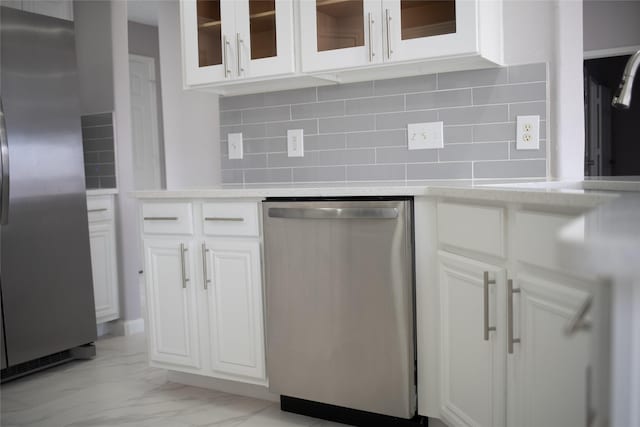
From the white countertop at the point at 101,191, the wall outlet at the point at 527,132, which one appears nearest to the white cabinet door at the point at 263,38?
the wall outlet at the point at 527,132

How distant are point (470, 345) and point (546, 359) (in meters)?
0.47

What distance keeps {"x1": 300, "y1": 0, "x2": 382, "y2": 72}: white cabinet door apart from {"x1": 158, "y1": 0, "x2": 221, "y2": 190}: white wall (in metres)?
0.92

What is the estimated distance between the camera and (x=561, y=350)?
1328 millimetres

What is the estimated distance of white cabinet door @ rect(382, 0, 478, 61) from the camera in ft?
7.30

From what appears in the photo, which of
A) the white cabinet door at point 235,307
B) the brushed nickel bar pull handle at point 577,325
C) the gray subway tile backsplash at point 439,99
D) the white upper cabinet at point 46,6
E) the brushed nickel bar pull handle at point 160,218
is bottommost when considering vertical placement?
the white cabinet door at point 235,307

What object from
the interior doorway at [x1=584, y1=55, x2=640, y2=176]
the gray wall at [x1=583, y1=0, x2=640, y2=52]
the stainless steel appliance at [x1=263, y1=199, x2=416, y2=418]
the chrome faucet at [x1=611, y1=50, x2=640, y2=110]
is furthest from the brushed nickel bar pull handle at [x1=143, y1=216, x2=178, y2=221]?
the interior doorway at [x1=584, y1=55, x2=640, y2=176]

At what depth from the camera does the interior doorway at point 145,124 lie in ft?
21.0

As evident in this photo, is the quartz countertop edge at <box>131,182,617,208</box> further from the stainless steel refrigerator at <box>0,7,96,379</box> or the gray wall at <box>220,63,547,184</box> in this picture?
the stainless steel refrigerator at <box>0,7,96,379</box>

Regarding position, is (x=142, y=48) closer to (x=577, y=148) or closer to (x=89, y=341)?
(x=89, y=341)

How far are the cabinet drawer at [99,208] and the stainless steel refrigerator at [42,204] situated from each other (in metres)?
0.34

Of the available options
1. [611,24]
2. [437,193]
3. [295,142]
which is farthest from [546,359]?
[611,24]

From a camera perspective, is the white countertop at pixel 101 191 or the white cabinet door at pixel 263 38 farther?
the white countertop at pixel 101 191

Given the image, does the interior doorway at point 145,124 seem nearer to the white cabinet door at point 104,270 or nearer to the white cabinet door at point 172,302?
the white cabinet door at point 104,270

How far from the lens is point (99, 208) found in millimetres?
3637
